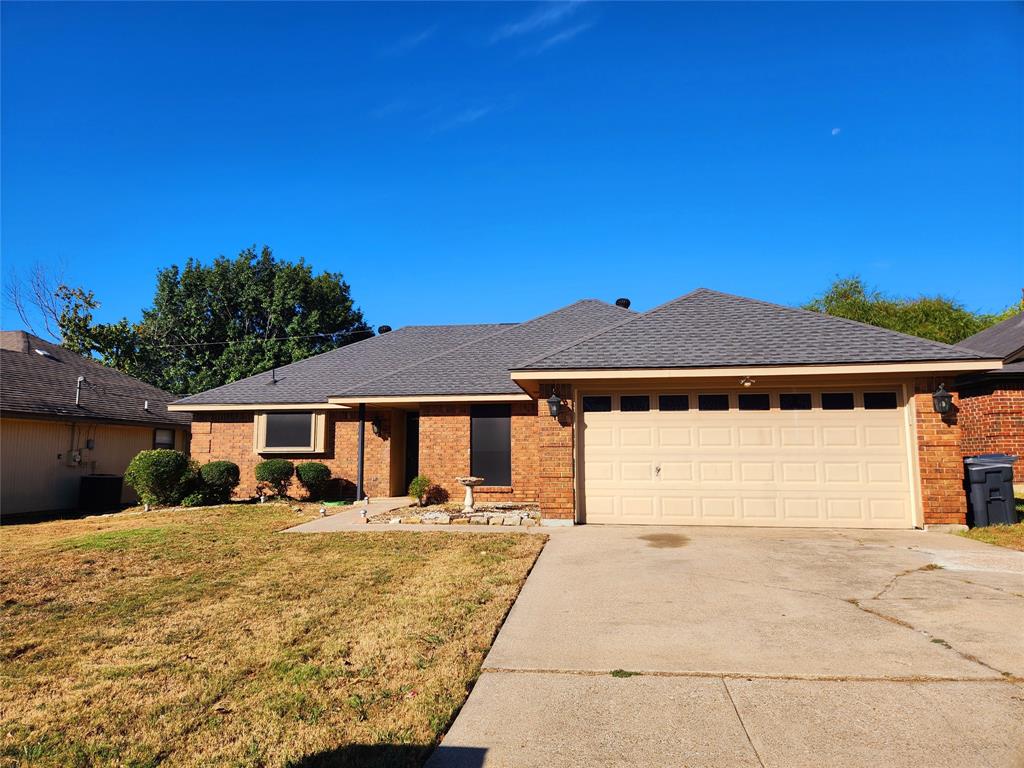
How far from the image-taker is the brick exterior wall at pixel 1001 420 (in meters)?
14.7

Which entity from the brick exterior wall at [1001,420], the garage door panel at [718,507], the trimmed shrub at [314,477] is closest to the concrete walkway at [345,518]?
the trimmed shrub at [314,477]

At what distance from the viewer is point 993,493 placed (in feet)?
30.5

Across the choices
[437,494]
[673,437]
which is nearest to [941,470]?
[673,437]

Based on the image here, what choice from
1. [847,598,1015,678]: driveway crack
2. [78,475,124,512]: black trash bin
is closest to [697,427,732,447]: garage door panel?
[847,598,1015,678]: driveway crack

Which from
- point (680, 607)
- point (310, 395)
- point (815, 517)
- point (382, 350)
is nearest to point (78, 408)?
point (310, 395)

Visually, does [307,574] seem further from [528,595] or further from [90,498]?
[90,498]

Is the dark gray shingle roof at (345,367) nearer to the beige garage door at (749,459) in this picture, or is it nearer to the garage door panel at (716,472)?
the beige garage door at (749,459)

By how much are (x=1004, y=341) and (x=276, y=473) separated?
886 inches

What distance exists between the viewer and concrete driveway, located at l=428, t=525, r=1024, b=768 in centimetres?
282

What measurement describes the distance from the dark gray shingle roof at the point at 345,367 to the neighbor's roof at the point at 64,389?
272cm

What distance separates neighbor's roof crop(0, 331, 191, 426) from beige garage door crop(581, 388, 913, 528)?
14.9 m

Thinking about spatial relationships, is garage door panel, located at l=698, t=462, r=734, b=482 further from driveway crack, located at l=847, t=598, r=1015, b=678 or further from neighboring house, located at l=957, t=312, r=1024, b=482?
neighboring house, located at l=957, t=312, r=1024, b=482

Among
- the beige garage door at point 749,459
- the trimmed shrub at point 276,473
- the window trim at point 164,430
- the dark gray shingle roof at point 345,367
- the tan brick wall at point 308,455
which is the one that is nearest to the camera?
the beige garage door at point 749,459

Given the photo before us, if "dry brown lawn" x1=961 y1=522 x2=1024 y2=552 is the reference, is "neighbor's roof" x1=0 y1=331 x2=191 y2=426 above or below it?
above
